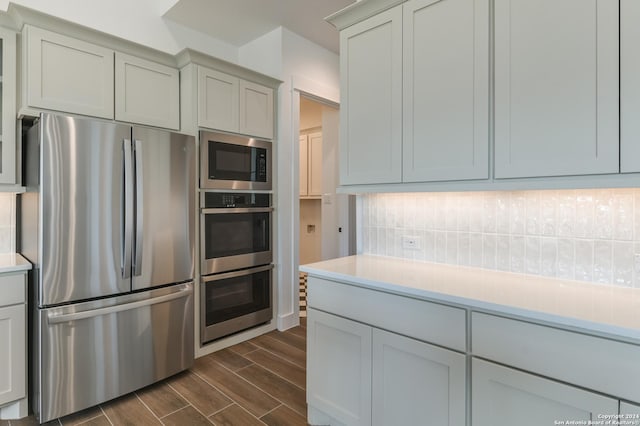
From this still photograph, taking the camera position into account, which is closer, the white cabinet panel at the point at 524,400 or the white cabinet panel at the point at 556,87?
the white cabinet panel at the point at 524,400

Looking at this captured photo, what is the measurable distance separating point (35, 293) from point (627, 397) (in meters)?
2.79

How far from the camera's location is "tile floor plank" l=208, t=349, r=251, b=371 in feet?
8.54

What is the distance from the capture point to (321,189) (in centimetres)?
519

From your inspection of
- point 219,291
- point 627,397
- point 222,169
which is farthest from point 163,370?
point 627,397

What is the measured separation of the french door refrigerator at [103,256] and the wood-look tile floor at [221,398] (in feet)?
0.29

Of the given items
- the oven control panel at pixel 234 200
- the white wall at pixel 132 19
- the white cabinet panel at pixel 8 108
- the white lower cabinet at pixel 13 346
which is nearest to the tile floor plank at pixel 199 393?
the white lower cabinet at pixel 13 346

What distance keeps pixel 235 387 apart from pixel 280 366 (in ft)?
1.32

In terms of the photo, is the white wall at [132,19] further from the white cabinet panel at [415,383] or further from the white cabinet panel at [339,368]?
the white cabinet panel at [415,383]

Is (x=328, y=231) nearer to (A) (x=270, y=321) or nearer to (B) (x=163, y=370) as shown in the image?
(A) (x=270, y=321)

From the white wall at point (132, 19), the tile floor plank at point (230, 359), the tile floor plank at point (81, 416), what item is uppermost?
the white wall at point (132, 19)

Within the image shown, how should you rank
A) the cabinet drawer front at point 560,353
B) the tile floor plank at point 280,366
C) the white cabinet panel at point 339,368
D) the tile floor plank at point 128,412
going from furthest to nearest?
1. the tile floor plank at point 280,366
2. the tile floor plank at point 128,412
3. the white cabinet panel at point 339,368
4. the cabinet drawer front at point 560,353

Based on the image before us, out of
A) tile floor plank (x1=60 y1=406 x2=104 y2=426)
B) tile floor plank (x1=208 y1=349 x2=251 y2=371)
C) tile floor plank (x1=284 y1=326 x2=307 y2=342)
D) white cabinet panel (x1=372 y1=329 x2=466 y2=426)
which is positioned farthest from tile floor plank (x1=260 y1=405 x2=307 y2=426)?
tile floor plank (x1=284 y1=326 x2=307 y2=342)

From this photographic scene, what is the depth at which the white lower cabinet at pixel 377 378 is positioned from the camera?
4.51 feet

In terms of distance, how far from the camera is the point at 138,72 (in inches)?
101
